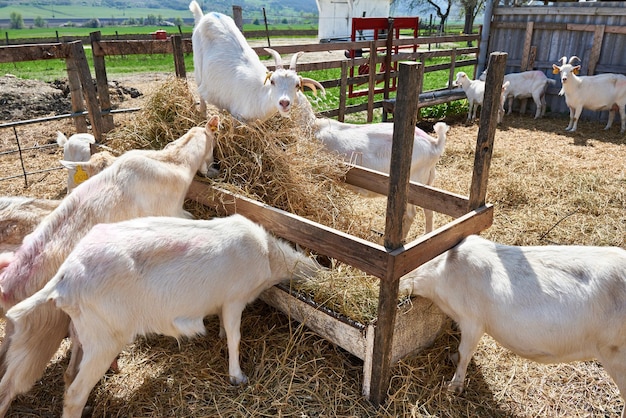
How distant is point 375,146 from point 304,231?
235 cm

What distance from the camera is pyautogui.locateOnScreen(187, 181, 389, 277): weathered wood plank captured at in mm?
2953

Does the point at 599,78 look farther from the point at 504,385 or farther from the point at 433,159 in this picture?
the point at 504,385

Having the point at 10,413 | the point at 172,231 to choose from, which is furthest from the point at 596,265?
the point at 10,413

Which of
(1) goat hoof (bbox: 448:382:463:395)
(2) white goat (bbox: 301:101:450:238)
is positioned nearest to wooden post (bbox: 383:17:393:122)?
(2) white goat (bbox: 301:101:450:238)

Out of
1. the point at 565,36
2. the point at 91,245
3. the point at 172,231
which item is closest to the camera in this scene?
the point at 91,245

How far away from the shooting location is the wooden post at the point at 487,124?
319 cm

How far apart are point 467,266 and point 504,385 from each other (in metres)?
0.99

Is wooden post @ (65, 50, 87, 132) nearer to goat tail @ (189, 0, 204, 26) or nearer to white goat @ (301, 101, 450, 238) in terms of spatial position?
goat tail @ (189, 0, 204, 26)

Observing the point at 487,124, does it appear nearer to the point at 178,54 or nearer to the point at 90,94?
the point at 178,54

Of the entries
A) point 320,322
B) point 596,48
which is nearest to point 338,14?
point 596,48

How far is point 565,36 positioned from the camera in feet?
41.4

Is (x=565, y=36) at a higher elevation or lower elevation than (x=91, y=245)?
higher

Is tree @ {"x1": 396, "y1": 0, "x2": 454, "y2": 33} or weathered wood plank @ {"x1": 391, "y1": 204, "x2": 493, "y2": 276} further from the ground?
tree @ {"x1": 396, "y1": 0, "x2": 454, "y2": 33}

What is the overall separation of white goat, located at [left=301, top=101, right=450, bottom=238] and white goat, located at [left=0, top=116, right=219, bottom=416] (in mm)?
1804
